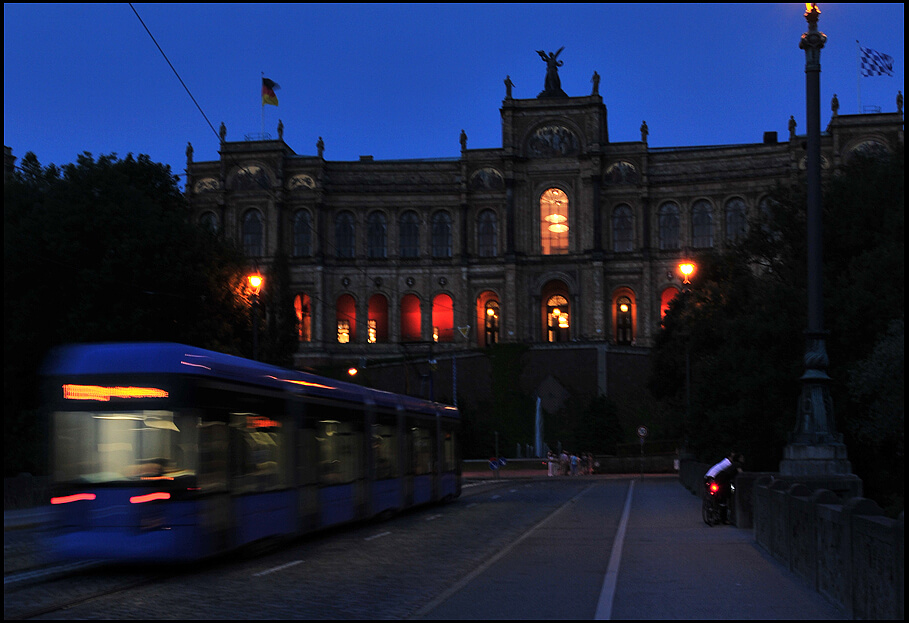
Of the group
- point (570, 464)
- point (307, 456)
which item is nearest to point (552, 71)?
point (570, 464)

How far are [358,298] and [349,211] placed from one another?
744 cm

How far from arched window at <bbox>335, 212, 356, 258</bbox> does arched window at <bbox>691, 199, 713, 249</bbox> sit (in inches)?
1118

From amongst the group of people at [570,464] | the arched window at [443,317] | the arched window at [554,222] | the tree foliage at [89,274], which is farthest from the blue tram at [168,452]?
the arched window at [443,317]

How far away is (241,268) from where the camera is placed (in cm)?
4319

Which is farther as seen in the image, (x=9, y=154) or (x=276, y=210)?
(x=276, y=210)

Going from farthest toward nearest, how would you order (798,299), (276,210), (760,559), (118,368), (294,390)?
(276,210)
(798,299)
(294,390)
(760,559)
(118,368)

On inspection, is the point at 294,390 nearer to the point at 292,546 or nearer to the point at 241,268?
the point at 292,546

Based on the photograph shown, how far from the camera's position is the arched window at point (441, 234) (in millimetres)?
89938

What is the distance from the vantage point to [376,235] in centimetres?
9038

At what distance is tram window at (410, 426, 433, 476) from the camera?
2547cm

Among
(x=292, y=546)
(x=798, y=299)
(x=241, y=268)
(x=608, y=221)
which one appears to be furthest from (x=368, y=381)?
(x=292, y=546)

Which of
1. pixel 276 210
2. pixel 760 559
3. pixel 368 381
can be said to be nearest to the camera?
Answer: pixel 760 559

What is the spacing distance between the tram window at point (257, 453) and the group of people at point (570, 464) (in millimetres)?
41670

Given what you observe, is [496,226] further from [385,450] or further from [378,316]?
[385,450]
